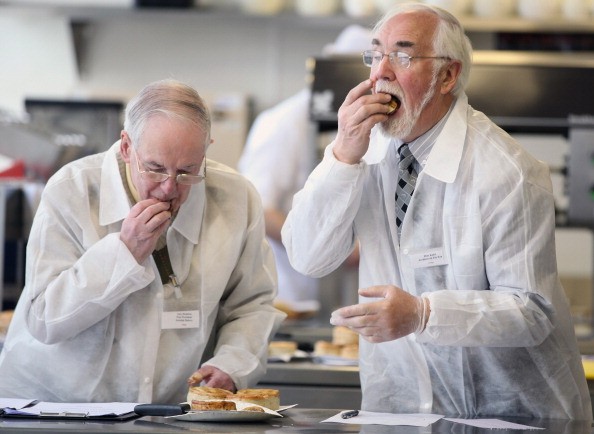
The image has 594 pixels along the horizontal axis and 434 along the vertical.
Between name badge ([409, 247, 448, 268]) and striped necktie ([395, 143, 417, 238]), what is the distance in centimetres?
10

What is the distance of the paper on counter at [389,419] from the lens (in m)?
2.32

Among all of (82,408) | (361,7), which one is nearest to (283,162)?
(361,7)

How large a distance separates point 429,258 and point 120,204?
79 cm

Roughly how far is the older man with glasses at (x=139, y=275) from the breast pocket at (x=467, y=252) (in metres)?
0.59

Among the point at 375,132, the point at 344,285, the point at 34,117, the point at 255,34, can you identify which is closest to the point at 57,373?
the point at 375,132

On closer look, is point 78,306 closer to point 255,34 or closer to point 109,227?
point 109,227

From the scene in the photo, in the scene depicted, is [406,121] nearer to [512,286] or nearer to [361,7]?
[512,286]

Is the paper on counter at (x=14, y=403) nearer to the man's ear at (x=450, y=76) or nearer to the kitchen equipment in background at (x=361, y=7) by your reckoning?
the man's ear at (x=450, y=76)

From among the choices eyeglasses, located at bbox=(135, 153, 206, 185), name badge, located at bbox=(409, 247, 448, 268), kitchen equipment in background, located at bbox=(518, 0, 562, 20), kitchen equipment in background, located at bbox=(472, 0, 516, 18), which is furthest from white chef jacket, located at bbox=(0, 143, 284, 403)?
kitchen equipment in background, located at bbox=(518, 0, 562, 20)

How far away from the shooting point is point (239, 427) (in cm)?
226

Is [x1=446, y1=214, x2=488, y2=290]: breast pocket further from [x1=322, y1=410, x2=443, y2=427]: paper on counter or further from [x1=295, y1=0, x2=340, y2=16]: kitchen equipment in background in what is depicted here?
[x1=295, y1=0, x2=340, y2=16]: kitchen equipment in background

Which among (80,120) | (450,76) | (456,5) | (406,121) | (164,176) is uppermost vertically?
(456,5)

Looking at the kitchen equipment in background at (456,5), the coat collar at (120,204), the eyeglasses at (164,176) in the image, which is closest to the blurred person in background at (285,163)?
the kitchen equipment in background at (456,5)

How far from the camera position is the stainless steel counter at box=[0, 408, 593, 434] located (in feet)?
7.08
